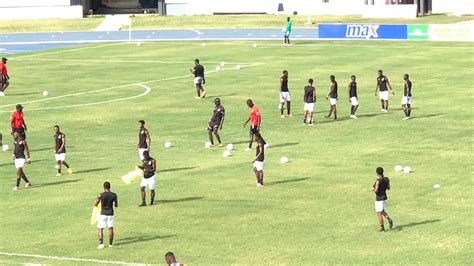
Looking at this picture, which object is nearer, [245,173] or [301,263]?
[301,263]

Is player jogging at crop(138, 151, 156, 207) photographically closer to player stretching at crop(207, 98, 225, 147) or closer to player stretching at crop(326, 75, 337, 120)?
player stretching at crop(207, 98, 225, 147)

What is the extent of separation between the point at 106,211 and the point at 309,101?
1973cm

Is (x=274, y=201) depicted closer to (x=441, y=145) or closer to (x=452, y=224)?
(x=452, y=224)

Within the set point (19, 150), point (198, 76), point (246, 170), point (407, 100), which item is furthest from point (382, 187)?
point (198, 76)

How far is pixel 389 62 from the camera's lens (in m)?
71.0

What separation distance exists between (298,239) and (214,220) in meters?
3.24

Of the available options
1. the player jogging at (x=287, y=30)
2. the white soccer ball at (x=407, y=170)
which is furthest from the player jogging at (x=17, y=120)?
the player jogging at (x=287, y=30)

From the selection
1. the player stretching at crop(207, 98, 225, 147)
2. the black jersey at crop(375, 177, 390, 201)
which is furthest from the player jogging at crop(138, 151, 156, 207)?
the player stretching at crop(207, 98, 225, 147)

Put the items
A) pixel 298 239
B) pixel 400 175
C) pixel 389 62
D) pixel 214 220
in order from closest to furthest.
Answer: pixel 298 239, pixel 214 220, pixel 400 175, pixel 389 62

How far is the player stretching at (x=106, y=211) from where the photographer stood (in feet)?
96.1

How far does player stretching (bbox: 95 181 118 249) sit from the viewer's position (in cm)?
2928

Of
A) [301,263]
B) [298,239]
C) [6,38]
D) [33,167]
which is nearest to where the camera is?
[301,263]

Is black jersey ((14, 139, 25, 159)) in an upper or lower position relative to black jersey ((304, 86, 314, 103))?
lower

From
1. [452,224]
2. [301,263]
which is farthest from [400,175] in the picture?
[301,263]
